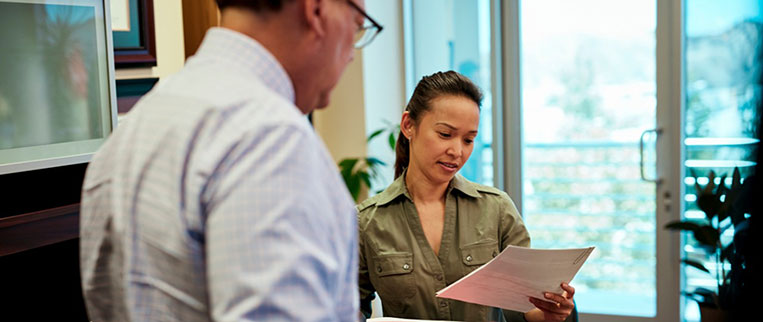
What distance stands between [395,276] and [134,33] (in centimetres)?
88

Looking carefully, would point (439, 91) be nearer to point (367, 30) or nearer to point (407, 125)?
point (407, 125)

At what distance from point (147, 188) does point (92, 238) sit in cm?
13

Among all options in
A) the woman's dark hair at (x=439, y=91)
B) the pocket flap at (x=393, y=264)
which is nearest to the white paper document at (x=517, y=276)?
the pocket flap at (x=393, y=264)

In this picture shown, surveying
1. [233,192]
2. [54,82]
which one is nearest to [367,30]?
[233,192]

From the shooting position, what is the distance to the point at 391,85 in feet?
12.9

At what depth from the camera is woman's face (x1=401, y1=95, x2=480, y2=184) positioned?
1820 mm

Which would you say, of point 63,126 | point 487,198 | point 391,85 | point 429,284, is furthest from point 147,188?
point 391,85

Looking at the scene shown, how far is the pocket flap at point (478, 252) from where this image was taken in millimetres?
1811

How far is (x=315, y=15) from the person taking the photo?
703mm

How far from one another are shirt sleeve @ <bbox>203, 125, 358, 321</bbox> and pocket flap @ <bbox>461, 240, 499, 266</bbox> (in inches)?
48.8

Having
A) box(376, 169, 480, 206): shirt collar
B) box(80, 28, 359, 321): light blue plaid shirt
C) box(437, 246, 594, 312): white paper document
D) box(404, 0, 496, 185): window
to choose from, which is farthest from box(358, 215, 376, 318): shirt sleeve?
box(404, 0, 496, 185): window

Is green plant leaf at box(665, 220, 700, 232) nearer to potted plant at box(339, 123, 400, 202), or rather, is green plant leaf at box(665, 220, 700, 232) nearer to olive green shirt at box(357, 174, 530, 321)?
potted plant at box(339, 123, 400, 202)

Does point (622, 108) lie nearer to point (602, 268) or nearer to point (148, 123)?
point (602, 268)

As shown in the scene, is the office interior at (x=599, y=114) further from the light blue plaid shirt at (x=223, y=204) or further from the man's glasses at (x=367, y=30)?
the light blue plaid shirt at (x=223, y=204)
